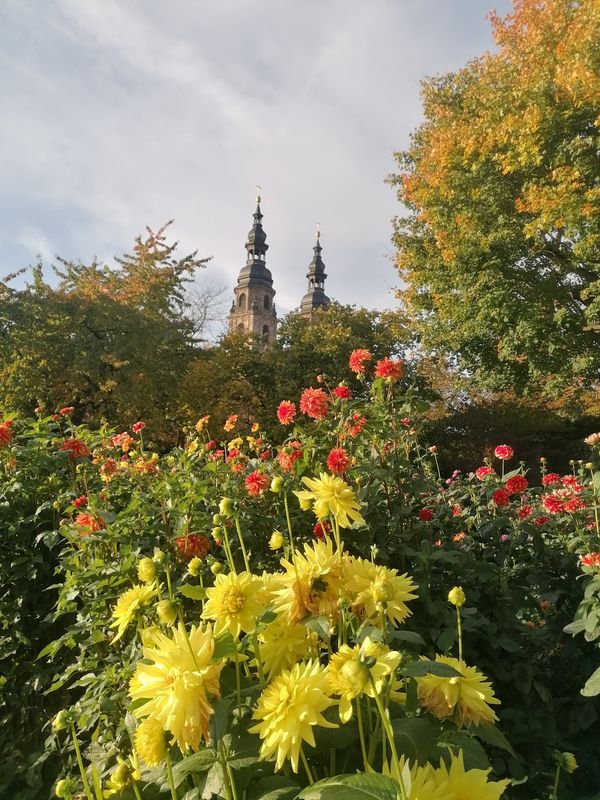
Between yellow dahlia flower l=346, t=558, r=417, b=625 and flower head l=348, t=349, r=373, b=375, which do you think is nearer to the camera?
yellow dahlia flower l=346, t=558, r=417, b=625

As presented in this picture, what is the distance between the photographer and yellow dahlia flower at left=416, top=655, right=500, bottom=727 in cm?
89

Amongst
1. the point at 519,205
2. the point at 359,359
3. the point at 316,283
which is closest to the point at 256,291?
the point at 316,283

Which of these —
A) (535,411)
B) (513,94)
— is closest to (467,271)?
(513,94)

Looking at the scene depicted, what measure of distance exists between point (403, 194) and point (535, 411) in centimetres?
607

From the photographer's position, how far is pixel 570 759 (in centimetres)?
125

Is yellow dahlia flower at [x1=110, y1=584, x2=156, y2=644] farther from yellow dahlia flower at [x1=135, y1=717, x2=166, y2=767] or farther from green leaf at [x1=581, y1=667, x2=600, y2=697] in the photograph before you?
green leaf at [x1=581, y1=667, x2=600, y2=697]

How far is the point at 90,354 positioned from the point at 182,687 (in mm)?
A: 12088

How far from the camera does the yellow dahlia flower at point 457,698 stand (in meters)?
0.89

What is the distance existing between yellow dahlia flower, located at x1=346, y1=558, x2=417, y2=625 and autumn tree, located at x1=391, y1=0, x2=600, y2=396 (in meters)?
8.58

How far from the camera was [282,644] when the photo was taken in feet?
3.20

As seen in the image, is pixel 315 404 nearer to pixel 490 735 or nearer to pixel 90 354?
pixel 490 735

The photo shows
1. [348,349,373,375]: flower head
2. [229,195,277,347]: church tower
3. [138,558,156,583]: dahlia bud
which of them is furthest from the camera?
[229,195,277,347]: church tower

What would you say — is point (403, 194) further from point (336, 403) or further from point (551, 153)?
point (336, 403)

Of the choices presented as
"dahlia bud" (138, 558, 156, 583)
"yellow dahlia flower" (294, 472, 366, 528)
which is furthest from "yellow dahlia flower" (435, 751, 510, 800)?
"dahlia bud" (138, 558, 156, 583)
